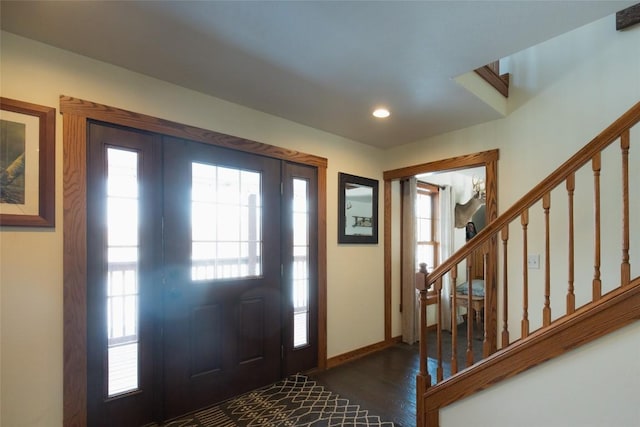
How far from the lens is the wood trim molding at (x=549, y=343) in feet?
4.97

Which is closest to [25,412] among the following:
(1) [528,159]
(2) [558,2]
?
(2) [558,2]

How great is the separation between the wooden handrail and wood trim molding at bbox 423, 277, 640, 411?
57 centimetres

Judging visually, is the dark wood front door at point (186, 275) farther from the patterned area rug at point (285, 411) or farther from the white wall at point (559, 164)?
the white wall at point (559, 164)

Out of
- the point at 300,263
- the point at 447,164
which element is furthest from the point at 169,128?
the point at 447,164

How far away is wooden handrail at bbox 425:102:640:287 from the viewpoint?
1576mm

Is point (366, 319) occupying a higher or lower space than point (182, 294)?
lower

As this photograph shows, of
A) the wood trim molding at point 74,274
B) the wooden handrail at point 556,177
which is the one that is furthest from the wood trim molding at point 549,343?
the wood trim molding at point 74,274

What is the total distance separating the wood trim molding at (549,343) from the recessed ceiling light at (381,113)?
2008mm

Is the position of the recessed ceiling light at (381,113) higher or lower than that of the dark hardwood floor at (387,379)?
higher

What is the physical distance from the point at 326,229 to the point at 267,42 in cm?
195

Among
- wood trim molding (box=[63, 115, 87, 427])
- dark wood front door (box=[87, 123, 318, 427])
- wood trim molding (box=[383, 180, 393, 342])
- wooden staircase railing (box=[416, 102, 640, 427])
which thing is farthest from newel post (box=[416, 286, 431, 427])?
wood trim molding (box=[63, 115, 87, 427])

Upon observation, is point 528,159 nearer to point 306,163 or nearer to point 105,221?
point 306,163

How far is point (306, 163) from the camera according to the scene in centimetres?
324

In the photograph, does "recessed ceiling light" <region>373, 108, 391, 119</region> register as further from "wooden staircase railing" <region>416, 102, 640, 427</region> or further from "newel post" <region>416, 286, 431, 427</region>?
"newel post" <region>416, 286, 431, 427</region>
